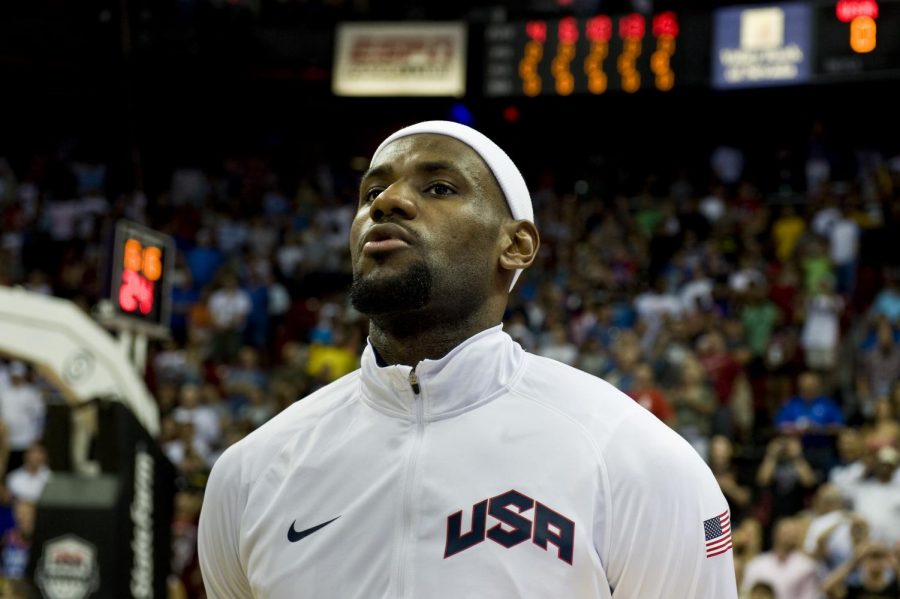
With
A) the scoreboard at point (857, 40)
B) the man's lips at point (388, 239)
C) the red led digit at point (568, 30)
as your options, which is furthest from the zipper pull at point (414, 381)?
the red led digit at point (568, 30)

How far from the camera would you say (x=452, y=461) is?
211 centimetres

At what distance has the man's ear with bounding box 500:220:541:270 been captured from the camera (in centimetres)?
237

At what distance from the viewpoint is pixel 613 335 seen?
503 inches

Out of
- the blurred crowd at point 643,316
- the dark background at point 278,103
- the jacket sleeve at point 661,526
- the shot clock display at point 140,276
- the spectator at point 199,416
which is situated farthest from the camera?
the dark background at point 278,103

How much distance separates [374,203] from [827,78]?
13.6 metres

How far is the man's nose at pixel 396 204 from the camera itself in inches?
88.3

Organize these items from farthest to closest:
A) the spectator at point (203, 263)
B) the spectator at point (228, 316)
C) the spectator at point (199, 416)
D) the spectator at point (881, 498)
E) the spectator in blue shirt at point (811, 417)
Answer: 1. the spectator at point (203, 263)
2. the spectator at point (228, 316)
3. the spectator at point (199, 416)
4. the spectator in blue shirt at point (811, 417)
5. the spectator at point (881, 498)

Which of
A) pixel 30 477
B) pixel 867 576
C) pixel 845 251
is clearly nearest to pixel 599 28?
pixel 845 251

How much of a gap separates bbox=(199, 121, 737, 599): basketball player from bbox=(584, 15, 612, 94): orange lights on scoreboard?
532 inches

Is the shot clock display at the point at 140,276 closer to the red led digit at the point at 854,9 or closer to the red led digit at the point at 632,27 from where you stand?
the red led digit at the point at 632,27

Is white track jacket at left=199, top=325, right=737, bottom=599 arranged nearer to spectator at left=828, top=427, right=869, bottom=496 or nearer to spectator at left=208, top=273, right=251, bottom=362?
spectator at left=828, top=427, right=869, bottom=496

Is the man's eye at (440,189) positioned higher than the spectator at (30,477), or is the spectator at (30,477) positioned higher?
the man's eye at (440,189)

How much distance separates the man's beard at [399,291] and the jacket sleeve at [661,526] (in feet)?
1.36

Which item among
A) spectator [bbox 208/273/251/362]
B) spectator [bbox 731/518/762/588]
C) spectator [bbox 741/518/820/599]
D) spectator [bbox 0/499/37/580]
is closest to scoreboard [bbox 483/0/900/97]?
spectator [bbox 208/273/251/362]
